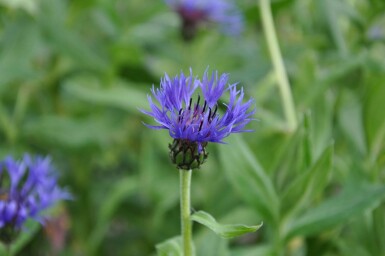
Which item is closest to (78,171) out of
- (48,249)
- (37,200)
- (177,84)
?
(48,249)

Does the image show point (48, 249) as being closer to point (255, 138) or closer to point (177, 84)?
point (255, 138)

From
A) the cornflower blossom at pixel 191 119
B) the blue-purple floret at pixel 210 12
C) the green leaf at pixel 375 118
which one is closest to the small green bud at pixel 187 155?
the cornflower blossom at pixel 191 119

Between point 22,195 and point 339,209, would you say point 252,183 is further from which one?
point 22,195

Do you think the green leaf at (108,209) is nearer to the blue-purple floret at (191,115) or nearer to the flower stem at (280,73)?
the flower stem at (280,73)

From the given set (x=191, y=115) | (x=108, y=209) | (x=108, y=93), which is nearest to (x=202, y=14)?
(x=108, y=93)

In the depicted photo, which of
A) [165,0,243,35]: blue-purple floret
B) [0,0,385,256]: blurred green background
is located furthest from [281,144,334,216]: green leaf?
[165,0,243,35]: blue-purple floret
